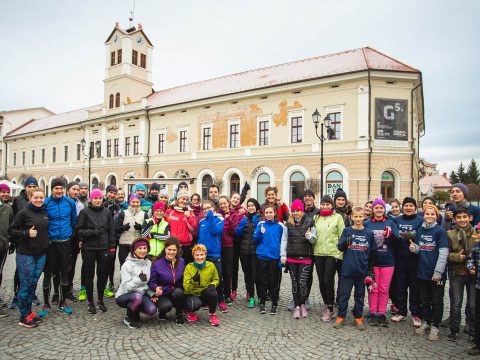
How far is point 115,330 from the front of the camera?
196 inches

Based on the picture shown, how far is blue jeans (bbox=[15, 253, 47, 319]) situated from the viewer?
5.11 m

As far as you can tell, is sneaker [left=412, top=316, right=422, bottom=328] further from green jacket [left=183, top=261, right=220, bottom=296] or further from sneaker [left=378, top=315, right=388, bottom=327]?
green jacket [left=183, top=261, right=220, bottom=296]

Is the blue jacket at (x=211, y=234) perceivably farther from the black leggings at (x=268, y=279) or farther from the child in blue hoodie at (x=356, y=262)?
the child in blue hoodie at (x=356, y=262)

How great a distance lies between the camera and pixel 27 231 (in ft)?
16.8

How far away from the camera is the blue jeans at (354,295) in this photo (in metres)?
5.34

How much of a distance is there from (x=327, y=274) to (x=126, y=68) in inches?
1373

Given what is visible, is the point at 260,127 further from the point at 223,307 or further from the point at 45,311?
the point at 45,311

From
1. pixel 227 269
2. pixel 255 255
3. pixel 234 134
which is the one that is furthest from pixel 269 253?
pixel 234 134

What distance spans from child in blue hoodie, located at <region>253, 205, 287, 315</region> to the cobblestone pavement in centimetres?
42

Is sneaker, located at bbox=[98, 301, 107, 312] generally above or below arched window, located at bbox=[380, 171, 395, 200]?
below

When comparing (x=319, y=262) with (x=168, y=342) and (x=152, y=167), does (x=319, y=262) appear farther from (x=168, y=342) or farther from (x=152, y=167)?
(x=152, y=167)

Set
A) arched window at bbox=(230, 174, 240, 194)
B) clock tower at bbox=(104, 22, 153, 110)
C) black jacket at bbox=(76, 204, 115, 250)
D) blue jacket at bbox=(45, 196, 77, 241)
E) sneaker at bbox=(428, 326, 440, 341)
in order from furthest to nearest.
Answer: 1. clock tower at bbox=(104, 22, 153, 110)
2. arched window at bbox=(230, 174, 240, 194)
3. black jacket at bbox=(76, 204, 115, 250)
4. blue jacket at bbox=(45, 196, 77, 241)
5. sneaker at bbox=(428, 326, 440, 341)

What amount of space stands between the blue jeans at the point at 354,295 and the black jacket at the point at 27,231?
15.0 ft

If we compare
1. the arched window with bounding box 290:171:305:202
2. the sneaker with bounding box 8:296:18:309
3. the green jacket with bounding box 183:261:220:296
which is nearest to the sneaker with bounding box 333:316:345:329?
the green jacket with bounding box 183:261:220:296
